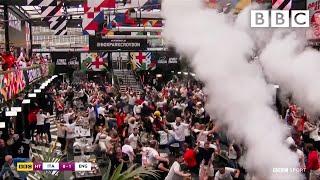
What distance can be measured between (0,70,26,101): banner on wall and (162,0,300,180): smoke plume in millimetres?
4079

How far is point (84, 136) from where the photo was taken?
52.6ft

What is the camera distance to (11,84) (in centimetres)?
1320

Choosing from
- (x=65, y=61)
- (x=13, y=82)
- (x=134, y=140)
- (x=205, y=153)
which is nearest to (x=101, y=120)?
(x=134, y=140)

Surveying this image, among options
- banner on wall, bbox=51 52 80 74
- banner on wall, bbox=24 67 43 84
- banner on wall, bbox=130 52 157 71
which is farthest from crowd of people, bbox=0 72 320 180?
banner on wall, bbox=51 52 80 74

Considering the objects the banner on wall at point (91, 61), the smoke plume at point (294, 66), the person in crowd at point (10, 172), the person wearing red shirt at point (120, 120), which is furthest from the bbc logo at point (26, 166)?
the banner on wall at point (91, 61)

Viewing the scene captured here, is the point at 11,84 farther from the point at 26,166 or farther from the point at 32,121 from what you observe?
the point at 32,121

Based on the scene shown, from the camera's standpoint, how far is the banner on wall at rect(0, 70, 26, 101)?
11.9 metres

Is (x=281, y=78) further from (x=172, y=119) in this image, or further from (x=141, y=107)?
(x=141, y=107)

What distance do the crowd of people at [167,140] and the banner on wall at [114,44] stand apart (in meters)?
2.13

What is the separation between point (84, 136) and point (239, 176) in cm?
648

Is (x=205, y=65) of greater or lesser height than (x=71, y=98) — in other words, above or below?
above

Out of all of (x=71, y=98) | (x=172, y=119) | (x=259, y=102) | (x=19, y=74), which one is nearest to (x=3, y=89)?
(x=19, y=74)

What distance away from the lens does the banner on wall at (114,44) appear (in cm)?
2025

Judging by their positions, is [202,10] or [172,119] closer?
[202,10]
